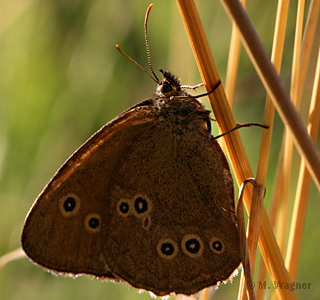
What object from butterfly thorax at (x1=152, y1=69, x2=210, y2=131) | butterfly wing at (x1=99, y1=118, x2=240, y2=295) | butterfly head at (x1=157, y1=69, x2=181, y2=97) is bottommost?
butterfly wing at (x1=99, y1=118, x2=240, y2=295)

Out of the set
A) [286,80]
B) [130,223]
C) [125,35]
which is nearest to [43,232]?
[130,223]

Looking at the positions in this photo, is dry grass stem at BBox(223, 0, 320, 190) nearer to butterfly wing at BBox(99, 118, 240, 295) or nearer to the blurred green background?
butterfly wing at BBox(99, 118, 240, 295)

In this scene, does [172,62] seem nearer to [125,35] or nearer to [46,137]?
[125,35]

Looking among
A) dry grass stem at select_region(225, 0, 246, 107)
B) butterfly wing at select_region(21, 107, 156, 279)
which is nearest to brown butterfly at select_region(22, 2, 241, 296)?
butterfly wing at select_region(21, 107, 156, 279)

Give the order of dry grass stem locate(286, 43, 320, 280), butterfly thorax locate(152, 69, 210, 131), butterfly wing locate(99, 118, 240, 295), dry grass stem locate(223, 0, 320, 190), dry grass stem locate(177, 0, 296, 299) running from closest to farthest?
dry grass stem locate(223, 0, 320, 190) → dry grass stem locate(177, 0, 296, 299) → dry grass stem locate(286, 43, 320, 280) → butterfly wing locate(99, 118, 240, 295) → butterfly thorax locate(152, 69, 210, 131)

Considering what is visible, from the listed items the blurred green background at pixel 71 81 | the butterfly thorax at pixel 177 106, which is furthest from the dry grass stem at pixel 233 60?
the blurred green background at pixel 71 81

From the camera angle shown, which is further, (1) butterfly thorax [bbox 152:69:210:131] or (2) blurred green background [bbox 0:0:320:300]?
(2) blurred green background [bbox 0:0:320:300]

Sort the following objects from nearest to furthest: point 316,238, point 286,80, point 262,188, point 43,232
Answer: point 262,188 < point 43,232 < point 316,238 < point 286,80

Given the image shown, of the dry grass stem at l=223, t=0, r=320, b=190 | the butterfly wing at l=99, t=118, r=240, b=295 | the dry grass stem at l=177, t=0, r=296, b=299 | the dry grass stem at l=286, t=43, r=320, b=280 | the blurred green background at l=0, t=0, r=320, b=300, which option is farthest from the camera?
the blurred green background at l=0, t=0, r=320, b=300

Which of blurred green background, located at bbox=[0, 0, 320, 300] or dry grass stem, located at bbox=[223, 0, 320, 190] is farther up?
blurred green background, located at bbox=[0, 0, 320, 300]
